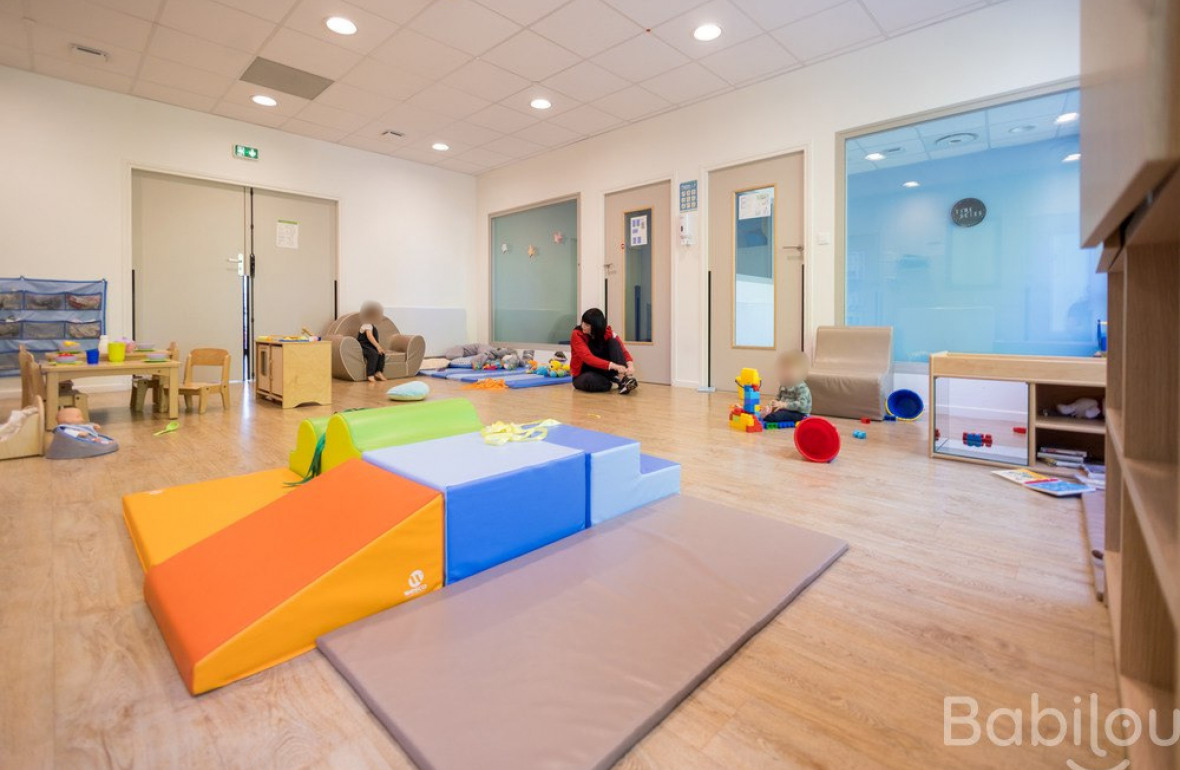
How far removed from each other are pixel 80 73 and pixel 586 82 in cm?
463

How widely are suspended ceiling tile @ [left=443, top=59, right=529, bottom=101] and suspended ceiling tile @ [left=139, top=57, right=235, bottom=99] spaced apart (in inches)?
83.9

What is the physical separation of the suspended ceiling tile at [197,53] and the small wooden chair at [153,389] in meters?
2.49

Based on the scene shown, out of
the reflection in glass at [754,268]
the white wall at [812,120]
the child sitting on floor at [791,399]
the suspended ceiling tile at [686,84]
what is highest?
the suspended ceiling tile at [686,84]

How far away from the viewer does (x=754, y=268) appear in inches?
219

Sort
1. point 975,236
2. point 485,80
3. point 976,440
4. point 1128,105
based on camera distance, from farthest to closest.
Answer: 1. point 485,80
2. point 975,236
3. point 976,440
4. point 1128,105

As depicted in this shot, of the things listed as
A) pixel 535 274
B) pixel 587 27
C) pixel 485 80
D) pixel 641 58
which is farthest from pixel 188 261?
pixel 641 58

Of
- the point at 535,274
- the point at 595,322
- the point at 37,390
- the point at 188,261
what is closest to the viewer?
the point at 37,390

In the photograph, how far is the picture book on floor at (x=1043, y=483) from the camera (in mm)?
2377

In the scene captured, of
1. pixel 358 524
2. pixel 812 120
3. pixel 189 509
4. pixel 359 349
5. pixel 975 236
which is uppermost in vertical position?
pixel 812 120

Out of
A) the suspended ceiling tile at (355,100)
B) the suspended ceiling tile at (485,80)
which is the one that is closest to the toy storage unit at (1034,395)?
the suspended ceiling tile at (485,80)

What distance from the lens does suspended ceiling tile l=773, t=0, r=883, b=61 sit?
4203 millimetres

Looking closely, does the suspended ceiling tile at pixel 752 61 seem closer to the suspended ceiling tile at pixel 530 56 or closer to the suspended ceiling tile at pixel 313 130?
the suspended ceiling tile at pixel 530 56

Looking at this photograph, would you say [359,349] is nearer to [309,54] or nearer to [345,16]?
[309,54]

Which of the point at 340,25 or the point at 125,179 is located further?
the point at 125,179
